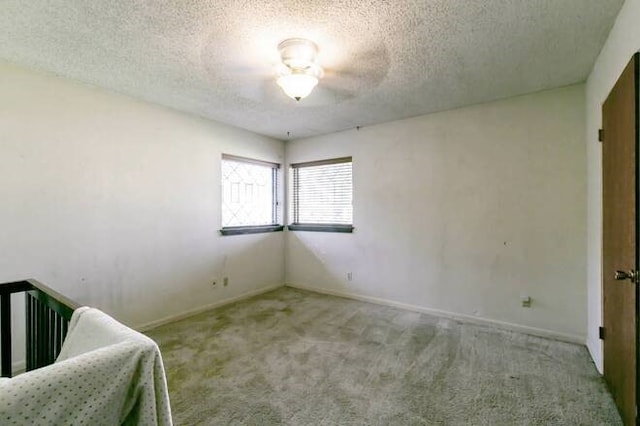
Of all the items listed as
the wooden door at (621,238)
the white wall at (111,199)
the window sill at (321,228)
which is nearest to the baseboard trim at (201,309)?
the white wall at (111,199)

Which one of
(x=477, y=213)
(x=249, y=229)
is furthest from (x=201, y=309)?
(x=477, y=213)

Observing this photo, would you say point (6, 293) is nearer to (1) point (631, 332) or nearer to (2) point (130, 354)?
(2) point (130, 354)

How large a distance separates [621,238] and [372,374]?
1.82m

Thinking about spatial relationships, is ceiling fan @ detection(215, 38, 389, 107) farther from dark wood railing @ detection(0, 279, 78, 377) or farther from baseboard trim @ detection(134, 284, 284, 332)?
baseboard trim @ detection(134, 284, 284, 332)

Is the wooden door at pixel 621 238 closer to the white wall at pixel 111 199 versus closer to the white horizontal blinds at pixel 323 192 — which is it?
the white horizontal blinds at pixel 323 192

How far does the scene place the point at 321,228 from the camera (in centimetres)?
456

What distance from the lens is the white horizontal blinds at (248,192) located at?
4.12m

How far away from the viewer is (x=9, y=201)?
2357 mm

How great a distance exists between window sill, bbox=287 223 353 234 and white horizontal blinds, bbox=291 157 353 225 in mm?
63

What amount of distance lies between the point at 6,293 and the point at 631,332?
10.9 ft

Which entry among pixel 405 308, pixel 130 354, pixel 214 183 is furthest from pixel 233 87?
pixel 405 308

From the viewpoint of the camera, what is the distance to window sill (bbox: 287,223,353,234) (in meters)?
4.31

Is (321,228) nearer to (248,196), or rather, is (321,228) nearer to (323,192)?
(323,192)

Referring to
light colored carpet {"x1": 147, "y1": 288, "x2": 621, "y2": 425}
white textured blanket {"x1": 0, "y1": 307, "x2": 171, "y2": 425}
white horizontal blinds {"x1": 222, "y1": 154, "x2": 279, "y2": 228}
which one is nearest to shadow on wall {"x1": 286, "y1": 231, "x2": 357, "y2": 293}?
white horizontal blinds {"x1": 222, "y1": 154, "x2": 279, "y2": 228}
